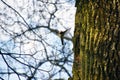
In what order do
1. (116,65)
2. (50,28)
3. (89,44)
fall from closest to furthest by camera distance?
(116,65) → (89,44) → (50,28)

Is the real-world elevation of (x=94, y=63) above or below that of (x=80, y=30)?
below

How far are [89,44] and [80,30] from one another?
140 millimetres

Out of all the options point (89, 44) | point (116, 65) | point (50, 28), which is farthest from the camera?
point (50, 28)

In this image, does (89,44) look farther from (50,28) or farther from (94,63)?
(50,28)

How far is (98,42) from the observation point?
73.4 inches

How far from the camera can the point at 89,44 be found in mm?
1916

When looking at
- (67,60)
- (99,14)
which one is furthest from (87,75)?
(67,60)

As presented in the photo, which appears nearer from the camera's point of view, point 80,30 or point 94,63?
point 94,63

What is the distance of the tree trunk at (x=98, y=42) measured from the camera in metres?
1.81

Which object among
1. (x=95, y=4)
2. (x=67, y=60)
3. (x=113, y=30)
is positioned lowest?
(x=67, y=60)

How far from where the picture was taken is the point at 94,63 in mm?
1861

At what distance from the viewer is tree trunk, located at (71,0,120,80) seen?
5.94 feet

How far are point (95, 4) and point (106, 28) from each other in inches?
7.3

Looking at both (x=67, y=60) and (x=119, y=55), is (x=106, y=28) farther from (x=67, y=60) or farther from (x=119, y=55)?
(x=67, y=60)
